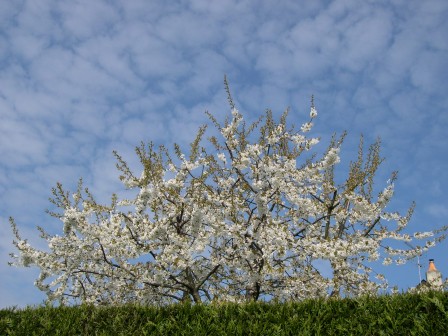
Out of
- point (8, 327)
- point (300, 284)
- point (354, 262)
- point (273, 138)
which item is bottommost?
point (8, 327)

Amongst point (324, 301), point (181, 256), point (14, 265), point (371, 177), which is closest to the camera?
point (324, 301)

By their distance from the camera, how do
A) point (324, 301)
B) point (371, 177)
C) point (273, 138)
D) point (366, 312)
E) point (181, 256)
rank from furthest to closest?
point (371, 177) → point (273, 138) → point (181, 256) → point (324, 301) → point (366, 312)

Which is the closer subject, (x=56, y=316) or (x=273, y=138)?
(x=56, y=316)

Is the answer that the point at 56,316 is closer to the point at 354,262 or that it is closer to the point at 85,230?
the point at 85,230

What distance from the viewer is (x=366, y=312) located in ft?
25.6

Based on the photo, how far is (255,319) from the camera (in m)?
8.10

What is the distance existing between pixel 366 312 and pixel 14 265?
1009 centimetres

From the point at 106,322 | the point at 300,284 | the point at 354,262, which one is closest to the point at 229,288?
the point at 300,284

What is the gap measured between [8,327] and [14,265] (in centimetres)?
513

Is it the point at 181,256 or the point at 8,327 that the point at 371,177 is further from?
the point at 8,327

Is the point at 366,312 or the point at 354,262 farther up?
the point at 354,262

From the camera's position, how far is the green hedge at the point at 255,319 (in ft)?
24.8

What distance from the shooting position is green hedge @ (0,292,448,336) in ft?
24.8

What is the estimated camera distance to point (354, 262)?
1497 centimetres
